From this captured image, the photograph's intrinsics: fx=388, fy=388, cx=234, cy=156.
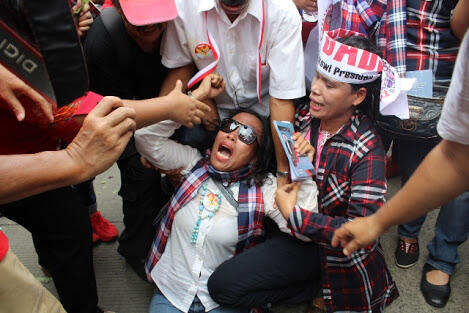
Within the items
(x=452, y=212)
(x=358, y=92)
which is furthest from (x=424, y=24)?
(x=452, y=212)

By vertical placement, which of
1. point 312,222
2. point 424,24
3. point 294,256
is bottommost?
point 294,256

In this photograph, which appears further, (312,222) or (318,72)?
(318,72)

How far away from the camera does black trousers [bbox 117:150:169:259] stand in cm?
224

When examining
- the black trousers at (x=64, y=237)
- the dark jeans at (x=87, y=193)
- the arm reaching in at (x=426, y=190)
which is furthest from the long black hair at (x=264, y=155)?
the dark jeans at (x=87, y=193)

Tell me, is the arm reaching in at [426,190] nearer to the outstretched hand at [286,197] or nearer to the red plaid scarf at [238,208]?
the outstretched hand at [286,197]

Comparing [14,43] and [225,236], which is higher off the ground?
[14,43]

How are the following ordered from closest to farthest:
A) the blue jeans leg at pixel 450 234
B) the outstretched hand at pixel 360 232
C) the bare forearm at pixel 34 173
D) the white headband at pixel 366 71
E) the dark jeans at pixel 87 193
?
the bare forearm at pixel 34 173 → the outstretched hand at pixel 360 232 → the white headband at pixel 366 71 → the blue jeans leg at pixel 450 234 → the dark jeans at pixel 87 193

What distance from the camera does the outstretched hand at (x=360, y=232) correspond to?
140 centimetres

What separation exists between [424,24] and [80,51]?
1.61 m

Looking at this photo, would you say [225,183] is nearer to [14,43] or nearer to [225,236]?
[225,236]

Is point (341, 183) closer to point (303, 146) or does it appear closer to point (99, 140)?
point (303, 146)

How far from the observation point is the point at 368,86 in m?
1.93

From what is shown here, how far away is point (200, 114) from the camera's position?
6.09ft

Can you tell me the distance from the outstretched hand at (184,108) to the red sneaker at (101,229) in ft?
4.19
